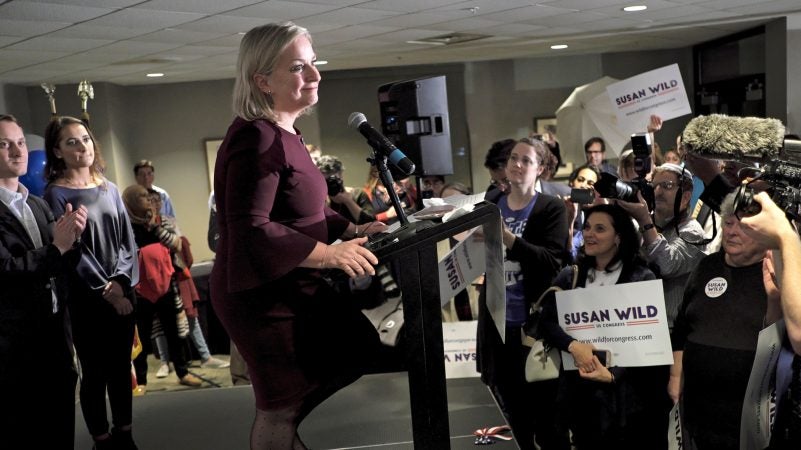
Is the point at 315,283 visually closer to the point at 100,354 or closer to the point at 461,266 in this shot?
the point at 461,266

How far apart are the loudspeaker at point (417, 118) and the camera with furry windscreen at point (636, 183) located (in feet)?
2.17

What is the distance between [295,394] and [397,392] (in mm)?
1406

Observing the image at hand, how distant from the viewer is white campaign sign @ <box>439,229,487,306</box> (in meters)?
1.70

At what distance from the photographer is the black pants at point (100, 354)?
2.64 meters

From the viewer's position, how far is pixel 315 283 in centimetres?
158

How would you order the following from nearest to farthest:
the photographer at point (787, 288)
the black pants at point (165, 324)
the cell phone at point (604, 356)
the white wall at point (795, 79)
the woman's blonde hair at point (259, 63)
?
the photographer at point (787, 288) → the woman's blonde hair at point (259, 63) → the cell phone at point (604, 356) → the black pants at point (165, 324) → the white wall at point (795, 79)

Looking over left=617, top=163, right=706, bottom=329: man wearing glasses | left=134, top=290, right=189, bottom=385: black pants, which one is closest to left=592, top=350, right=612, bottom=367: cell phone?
left=617, top=163, right=706, bottom=329: man wearing glasses

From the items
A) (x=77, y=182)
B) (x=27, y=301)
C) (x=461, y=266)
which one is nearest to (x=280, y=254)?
(x=461, y=266)

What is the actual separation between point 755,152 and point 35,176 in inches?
164

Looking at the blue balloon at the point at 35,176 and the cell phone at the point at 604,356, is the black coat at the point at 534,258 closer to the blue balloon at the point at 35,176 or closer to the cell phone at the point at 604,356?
the cell phone at the point at 604,356

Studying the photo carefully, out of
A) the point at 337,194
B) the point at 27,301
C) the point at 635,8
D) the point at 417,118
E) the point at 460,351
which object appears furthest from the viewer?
the point at 635,8

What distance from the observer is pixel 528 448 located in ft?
9.66

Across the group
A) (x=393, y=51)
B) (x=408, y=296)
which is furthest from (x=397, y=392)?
(x=393, y=51)

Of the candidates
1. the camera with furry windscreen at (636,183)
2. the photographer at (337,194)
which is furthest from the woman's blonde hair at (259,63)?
the photographer at (337,194)
